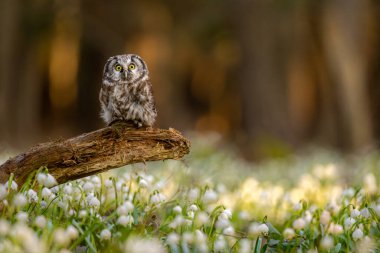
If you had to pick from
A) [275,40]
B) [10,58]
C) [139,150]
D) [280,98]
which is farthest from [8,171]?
[10,58]

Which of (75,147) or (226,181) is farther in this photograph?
(226,181)

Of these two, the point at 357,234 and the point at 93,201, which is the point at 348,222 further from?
the point at 93,201

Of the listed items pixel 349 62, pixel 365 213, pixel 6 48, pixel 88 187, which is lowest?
pixel 365 213

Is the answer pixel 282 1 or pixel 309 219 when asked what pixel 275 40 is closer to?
pixel 282 1

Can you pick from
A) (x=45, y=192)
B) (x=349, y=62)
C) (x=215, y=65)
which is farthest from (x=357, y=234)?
(x=215, y=65)

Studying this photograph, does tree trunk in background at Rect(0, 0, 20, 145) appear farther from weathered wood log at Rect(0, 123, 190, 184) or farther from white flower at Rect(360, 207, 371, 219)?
white flower at Rect(360, 207, 371, 219)

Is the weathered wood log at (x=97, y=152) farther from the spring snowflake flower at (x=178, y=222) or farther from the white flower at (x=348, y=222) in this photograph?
the white flower at (x=348, y=222)

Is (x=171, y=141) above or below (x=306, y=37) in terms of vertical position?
below
